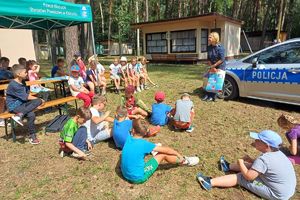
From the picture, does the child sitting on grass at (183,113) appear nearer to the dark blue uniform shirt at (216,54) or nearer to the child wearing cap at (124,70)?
the dark blue uniform shirt at (216,54)

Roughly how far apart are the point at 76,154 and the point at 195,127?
2.62 metres

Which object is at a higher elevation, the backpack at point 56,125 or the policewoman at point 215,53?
the policewoman at point 215,53

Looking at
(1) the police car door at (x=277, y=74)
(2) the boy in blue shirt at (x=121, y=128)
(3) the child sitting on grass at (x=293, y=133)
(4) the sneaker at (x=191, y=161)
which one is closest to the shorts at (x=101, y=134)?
(2) the boy in blue shirt at (x=121, y=128)

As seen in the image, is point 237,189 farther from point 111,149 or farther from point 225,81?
point 225,81

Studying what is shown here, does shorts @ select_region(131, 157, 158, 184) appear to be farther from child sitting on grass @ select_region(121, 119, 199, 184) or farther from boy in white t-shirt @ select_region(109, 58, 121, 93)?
boy in white t-shirt @ select_region(109, 58, 121, 93)

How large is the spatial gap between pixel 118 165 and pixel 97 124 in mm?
984

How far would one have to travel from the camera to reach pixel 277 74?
6090mm

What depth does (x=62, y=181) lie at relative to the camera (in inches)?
143

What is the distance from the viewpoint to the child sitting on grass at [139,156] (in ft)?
10.6

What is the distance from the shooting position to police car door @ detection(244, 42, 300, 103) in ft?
19.3

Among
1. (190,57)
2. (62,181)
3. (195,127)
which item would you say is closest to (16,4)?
(62,181)

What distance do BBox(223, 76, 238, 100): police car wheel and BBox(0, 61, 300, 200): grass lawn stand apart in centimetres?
81

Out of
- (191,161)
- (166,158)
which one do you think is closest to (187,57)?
(191,161)

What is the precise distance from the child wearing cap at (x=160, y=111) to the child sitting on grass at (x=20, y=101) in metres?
2.38
